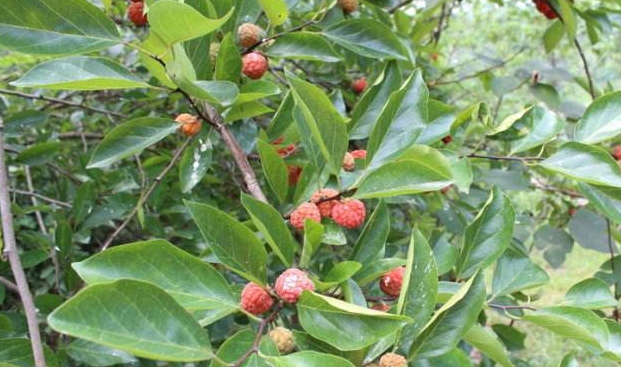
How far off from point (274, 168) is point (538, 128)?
1.50ft

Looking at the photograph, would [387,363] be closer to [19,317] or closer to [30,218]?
[19,317]

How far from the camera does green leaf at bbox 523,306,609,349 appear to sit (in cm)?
71

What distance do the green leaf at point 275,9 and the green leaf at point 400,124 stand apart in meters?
0.25

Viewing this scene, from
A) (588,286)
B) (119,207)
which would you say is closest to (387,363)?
(588,286)

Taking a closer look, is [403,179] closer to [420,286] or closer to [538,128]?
[420,286]

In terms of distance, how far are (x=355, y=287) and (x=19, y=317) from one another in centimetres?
70

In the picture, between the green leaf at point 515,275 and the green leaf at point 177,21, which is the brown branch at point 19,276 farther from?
the green leaf at point 515,275

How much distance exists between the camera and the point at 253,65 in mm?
964

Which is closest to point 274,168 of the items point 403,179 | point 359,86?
point 403,179

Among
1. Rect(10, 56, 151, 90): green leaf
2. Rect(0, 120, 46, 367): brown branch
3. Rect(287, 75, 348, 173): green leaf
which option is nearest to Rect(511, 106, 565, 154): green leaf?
Rect(287, 75, 348, 173): green leaf

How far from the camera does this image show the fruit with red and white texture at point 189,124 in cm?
95

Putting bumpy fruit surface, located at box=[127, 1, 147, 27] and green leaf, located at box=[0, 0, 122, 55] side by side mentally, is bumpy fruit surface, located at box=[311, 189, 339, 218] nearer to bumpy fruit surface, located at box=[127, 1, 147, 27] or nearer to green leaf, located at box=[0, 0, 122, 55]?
green leaf, located at box=[0, 0, 122, 55]

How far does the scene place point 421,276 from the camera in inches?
26.5

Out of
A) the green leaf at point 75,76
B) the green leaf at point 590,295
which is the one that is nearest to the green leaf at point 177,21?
the green leaf at point 75,76
